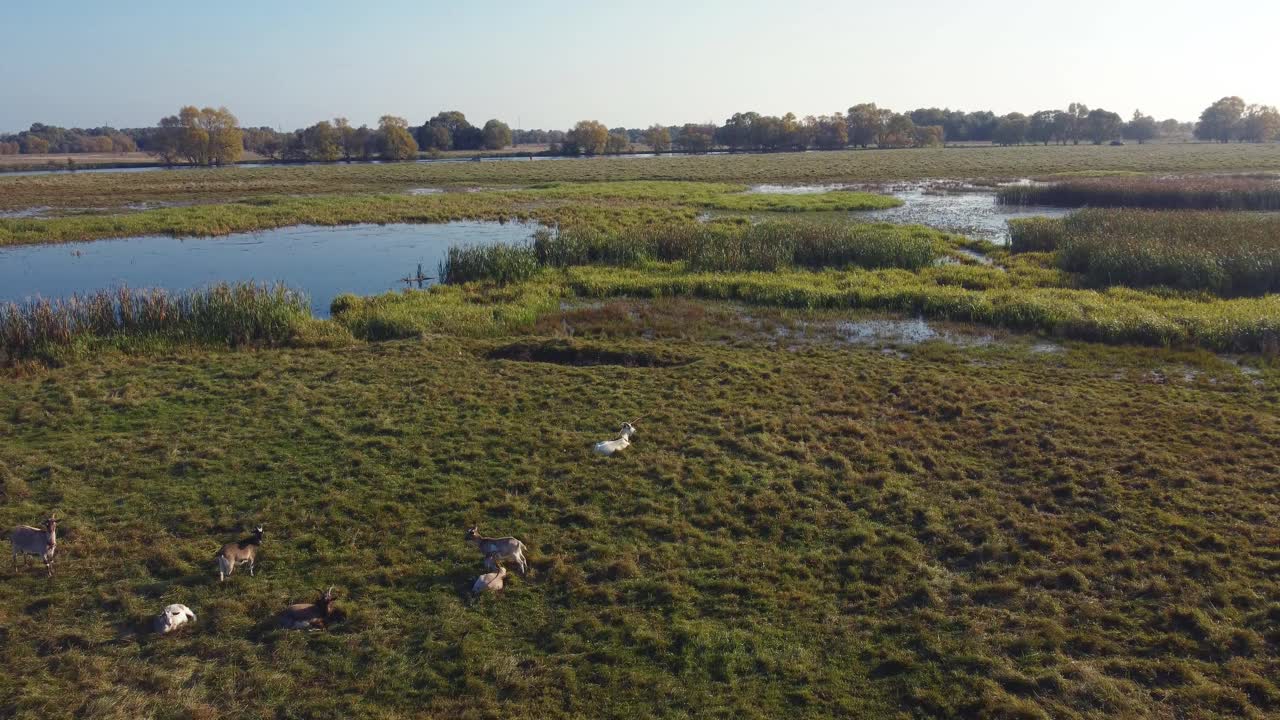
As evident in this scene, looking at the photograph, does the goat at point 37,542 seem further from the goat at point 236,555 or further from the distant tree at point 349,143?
the distant tree at point 349,143

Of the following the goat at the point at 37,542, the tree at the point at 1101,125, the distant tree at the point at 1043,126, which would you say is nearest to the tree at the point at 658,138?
the distant tree at the point at 1043,126

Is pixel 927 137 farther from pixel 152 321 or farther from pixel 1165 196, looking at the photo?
pixel 152 321

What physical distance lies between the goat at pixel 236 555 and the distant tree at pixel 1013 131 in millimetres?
171039

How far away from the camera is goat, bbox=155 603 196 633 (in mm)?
7723

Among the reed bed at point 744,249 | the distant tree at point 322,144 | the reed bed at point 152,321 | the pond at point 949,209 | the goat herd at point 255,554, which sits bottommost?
the goat herd at point 255,554

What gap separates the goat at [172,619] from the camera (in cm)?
772

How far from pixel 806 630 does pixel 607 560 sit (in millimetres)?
2434

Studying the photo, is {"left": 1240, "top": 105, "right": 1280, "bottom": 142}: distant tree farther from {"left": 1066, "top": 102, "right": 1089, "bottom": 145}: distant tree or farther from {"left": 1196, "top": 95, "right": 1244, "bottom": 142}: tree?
{"left": 1066, "top": 102, "right": 1089, "bottom": 145}: distant tree

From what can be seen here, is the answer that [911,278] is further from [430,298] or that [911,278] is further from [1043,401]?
[430,298]

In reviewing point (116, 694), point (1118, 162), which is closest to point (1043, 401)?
point (116, 694)

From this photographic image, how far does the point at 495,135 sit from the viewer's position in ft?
507

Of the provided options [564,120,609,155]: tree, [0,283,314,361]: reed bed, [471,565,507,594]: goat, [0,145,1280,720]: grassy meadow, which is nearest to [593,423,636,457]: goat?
[0,145,1280,720]: grassy meadow

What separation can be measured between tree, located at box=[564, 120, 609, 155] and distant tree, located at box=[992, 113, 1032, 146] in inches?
3145

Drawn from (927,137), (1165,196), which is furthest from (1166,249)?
(927,137)
